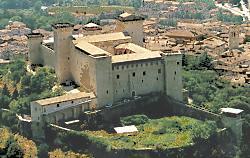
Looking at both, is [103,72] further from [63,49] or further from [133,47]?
[63,49]

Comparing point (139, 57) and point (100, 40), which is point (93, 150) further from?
point (100, 40)

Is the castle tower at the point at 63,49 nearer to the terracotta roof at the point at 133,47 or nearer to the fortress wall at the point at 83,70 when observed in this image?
the fortress wall at the point at 83,70

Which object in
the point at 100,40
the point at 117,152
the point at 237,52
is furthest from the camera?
the point at 237,52

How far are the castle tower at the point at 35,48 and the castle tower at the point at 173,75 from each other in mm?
9720

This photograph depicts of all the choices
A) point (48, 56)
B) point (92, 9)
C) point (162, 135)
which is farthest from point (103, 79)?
point (92, 9)

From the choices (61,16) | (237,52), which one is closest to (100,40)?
(237,52)

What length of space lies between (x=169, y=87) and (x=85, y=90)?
172 inches

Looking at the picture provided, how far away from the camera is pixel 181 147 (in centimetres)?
3038

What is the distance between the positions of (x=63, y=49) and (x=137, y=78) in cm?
534

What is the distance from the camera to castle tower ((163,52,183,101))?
112 ft

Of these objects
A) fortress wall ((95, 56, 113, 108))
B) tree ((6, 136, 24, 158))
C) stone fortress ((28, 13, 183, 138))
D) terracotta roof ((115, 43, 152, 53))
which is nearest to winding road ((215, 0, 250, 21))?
terracotta roof ((115, 43, 152, 53))

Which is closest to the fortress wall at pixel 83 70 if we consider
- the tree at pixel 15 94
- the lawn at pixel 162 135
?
the lawn at pixel 162 135

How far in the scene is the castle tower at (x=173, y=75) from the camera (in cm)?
3412

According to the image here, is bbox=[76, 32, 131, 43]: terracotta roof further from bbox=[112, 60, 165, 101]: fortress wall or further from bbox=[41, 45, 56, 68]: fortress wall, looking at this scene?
bbox=[112, 60, 165, 101]: fortress wall
